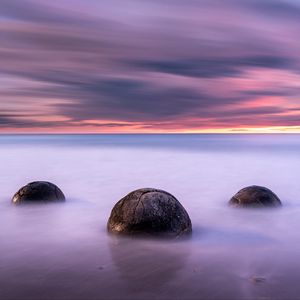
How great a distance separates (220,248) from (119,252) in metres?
1.58

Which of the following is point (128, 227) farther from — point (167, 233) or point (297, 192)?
point (297, 192)

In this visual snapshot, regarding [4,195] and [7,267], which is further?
[4,195]

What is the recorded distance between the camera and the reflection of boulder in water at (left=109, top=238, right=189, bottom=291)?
474 centimetres

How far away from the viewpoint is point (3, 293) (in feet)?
14.2

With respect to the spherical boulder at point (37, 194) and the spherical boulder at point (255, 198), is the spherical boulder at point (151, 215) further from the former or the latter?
the spherical boulder at point (37, 194)

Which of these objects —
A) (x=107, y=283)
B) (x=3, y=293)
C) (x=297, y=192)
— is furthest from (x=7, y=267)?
(x=297, y=192)

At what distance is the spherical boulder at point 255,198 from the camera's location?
8.95 metres

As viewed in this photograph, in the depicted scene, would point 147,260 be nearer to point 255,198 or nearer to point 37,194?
point 255,198

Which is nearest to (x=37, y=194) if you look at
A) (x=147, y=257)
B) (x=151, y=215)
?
(x=151, y=215)

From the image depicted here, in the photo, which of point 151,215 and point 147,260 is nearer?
point 147,260

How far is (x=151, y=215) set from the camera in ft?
20.0

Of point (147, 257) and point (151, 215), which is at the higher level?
point (151, 215)

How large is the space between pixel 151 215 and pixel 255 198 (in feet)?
12.3

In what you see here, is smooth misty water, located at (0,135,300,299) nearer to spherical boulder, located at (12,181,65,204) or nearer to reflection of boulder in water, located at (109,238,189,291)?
reflection of boulder in water, located at (109,238,189,291)
